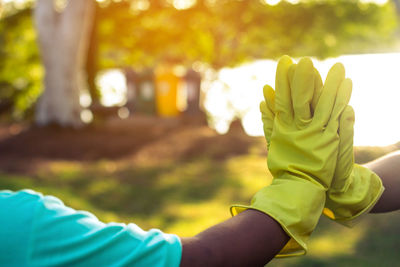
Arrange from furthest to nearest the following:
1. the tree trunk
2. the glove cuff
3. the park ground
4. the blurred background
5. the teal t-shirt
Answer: the tree trunk < the blurred background < the park ground < the glove cuff < the teal t-shirt

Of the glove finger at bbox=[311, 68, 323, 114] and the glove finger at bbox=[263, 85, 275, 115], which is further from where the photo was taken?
the glove finger at bbox=[263, 85, 275, 115]

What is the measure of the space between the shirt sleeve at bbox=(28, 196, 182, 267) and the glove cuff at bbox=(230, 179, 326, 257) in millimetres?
274

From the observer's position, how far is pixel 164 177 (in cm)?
682

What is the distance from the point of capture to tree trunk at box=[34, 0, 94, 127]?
31.2ft

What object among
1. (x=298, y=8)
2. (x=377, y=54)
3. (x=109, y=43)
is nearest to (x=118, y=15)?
(x=109, y=43)

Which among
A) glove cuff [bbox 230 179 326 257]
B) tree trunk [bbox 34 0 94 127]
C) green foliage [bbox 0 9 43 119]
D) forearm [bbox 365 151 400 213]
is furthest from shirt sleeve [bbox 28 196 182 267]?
green foliage [bbox 0 9 43 119]

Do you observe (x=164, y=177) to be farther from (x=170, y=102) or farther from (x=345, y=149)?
(x=345, y=149)

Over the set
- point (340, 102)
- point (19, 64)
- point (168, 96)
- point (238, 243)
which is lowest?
point (168, 96)

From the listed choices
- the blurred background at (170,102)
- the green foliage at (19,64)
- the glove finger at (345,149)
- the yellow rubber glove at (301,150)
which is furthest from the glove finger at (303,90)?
the green foliage at (19,64)

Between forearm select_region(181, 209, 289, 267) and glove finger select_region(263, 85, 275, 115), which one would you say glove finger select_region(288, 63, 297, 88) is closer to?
glove finger select_region(263, 85, 275, 115)

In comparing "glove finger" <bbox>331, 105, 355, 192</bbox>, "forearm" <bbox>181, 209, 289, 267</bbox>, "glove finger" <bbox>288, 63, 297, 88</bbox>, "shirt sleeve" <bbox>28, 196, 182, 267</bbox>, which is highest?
"glove finger" <bbox>288, 63, 297, 88</bbox>

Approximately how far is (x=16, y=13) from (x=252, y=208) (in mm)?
12884

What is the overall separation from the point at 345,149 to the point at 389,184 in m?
0.25

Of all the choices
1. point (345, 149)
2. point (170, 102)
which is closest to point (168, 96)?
point (170, 102)
